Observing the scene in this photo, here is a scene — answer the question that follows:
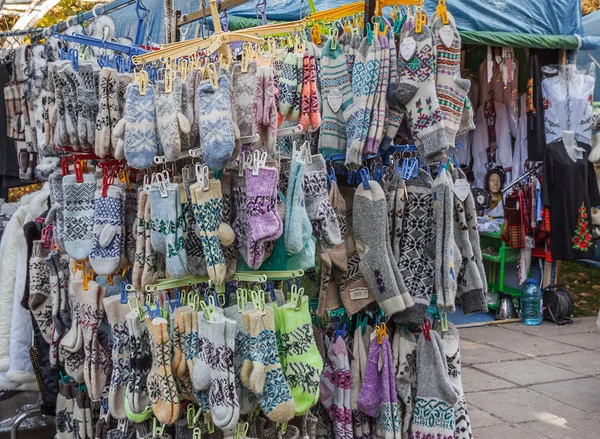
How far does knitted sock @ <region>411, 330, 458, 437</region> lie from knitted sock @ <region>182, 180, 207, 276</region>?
1269 mm

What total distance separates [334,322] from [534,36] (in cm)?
417

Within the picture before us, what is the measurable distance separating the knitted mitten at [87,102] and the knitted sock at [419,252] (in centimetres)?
152

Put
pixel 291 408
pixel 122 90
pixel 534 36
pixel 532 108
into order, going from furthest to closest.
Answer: pixel 532 108 → pixel 534 36 → pixel 122 90 → pixel 291 408

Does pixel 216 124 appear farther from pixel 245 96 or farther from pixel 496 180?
pixel 496 180

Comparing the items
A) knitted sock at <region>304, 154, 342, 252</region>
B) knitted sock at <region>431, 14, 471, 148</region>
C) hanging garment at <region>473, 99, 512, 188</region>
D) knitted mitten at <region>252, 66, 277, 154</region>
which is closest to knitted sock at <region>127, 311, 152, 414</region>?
knitted sock at <region>304, 154, 342, 252</region>

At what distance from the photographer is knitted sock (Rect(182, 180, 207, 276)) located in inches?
112

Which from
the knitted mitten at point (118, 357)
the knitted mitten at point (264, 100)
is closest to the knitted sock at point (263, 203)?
the knitted mitten at point (264, 100)

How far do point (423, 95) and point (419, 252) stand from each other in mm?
770

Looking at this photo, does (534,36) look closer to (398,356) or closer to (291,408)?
(398,356)

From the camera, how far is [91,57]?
3.52 metres

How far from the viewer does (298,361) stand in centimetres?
286

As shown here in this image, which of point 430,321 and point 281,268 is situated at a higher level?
point 281,268

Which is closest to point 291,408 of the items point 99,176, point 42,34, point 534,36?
point 99,176

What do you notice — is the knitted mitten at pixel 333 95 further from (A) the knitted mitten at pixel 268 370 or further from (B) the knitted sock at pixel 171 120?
(A) the knitted mitten at pixel 268 370
